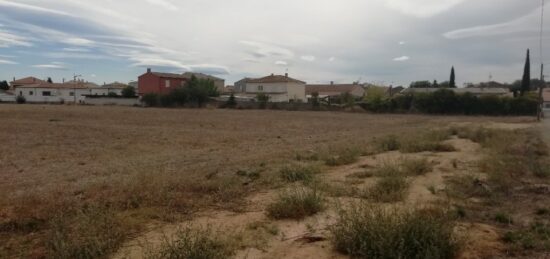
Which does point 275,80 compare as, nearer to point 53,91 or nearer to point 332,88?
point 332,88

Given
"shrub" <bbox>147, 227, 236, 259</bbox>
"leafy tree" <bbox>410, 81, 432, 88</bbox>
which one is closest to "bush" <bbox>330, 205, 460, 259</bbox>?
"shrub" <bbox>147, 227, 236, 259</bbox>

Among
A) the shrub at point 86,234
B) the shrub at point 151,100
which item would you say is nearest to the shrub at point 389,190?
the shrub at point 86,234

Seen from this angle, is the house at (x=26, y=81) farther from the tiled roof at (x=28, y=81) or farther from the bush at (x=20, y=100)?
the bush at (x=20, y=100)

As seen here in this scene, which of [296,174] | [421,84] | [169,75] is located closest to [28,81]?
[169,75]

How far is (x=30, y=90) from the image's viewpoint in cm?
9012

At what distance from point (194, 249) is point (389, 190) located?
453 centimetres

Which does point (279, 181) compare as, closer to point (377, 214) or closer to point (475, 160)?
point (377, 214)

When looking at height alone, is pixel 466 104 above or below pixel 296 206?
above

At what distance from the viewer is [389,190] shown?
7.80 meters

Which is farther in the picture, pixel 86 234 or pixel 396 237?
pixel 86 234

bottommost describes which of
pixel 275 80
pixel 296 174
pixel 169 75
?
pixel 296 174

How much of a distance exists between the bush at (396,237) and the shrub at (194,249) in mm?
1302

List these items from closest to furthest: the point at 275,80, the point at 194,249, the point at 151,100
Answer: the point at 194,249 < the point at 151,100 < the point at 275,80

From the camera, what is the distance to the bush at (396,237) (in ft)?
14.4
